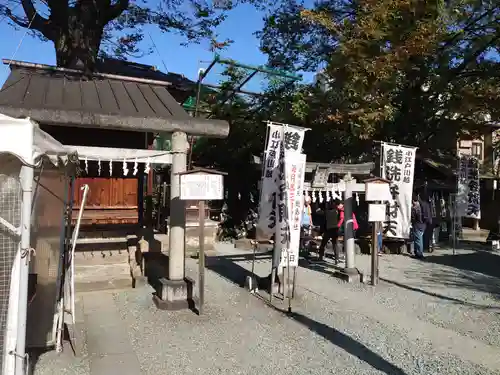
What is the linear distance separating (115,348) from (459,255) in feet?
38.9

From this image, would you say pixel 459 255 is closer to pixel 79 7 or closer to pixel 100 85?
pixel 100 85

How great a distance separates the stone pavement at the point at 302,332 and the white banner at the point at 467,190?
5.24 meters

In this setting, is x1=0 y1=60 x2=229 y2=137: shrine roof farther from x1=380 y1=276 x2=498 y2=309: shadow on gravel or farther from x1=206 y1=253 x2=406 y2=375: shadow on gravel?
x1=380 y1=276 x2=498 y2=309: shadow on gravel

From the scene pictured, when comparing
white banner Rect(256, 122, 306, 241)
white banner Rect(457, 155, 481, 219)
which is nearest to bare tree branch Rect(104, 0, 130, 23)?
white banner Rect(256, 122, 306, 241)

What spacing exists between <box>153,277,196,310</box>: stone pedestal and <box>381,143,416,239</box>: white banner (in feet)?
16.3

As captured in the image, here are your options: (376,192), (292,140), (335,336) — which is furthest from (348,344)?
(376,192)

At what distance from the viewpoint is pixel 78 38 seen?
11281mm

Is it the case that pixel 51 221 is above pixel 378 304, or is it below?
above

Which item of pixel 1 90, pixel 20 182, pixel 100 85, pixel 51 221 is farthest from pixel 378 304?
pixel 1 90

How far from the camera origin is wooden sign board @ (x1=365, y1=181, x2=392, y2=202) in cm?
945

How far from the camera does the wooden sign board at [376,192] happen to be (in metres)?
9.45

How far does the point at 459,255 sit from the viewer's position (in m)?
14.2

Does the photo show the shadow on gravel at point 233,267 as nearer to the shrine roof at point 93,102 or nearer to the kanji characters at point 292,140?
the kanji characters at point 292,140

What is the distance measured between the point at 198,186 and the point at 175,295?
199cm
